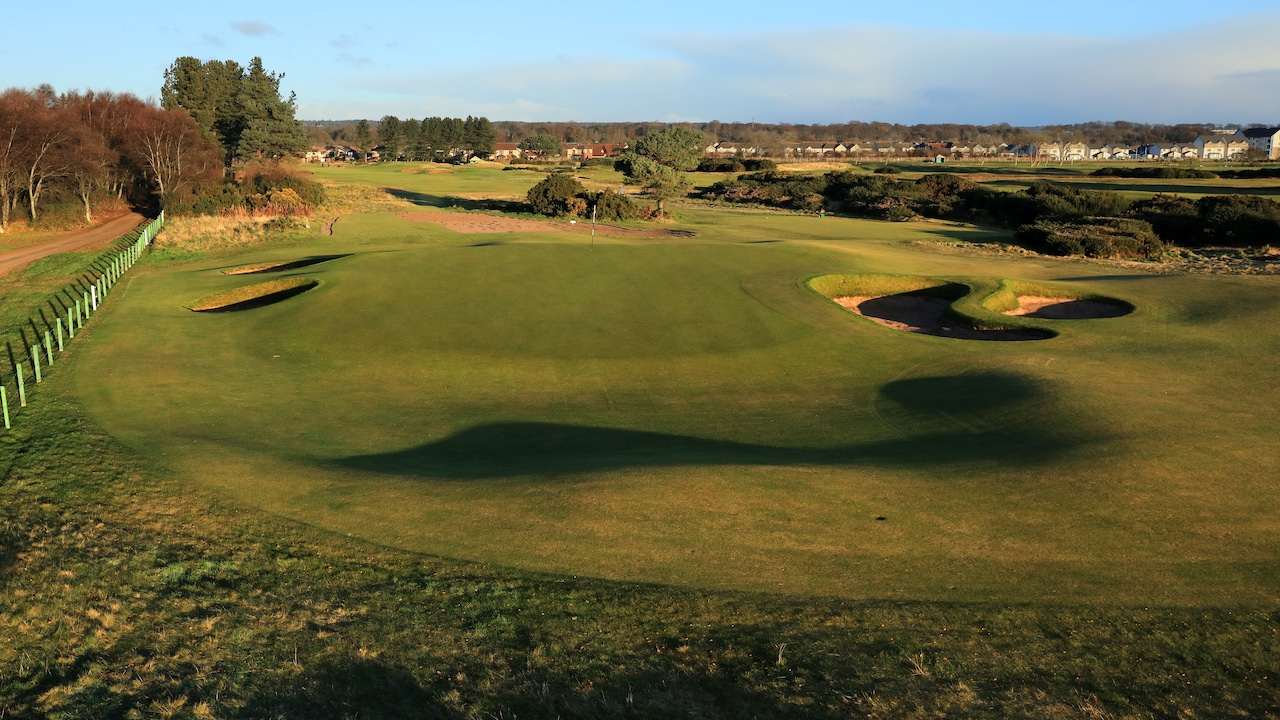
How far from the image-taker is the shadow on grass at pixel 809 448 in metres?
17.4

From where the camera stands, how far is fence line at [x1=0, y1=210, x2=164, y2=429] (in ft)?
76.3

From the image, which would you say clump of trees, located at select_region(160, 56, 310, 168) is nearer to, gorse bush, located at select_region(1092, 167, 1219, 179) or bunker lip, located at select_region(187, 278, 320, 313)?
bunker lip, located at select_region(187, 278, 320, 313)

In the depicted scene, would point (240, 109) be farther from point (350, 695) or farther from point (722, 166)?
point (350, 695)

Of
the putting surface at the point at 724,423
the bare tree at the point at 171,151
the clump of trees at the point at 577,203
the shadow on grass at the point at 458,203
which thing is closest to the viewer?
the putting surface at the point at 724,423

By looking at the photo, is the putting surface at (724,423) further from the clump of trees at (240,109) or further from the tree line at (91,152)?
the clump of trees at (240,109)

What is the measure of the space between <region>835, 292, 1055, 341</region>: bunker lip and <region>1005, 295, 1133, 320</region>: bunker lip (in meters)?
2.93

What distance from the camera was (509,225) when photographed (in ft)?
227


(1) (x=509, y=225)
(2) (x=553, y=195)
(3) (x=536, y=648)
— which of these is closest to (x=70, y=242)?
(1) (x=509, y=225)

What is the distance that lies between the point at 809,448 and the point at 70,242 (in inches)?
2429

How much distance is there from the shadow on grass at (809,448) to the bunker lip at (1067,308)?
11975mm

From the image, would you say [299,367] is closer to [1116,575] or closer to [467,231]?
[1116,575]

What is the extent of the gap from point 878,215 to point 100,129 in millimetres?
73167

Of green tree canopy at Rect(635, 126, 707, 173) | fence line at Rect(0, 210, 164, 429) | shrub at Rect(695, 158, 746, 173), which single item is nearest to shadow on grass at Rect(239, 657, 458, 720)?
fence line at Rect(0, 210, 164, 429)

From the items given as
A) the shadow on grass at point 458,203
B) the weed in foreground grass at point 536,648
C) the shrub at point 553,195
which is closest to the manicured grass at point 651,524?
the weed in foreground grass at point 536,648
